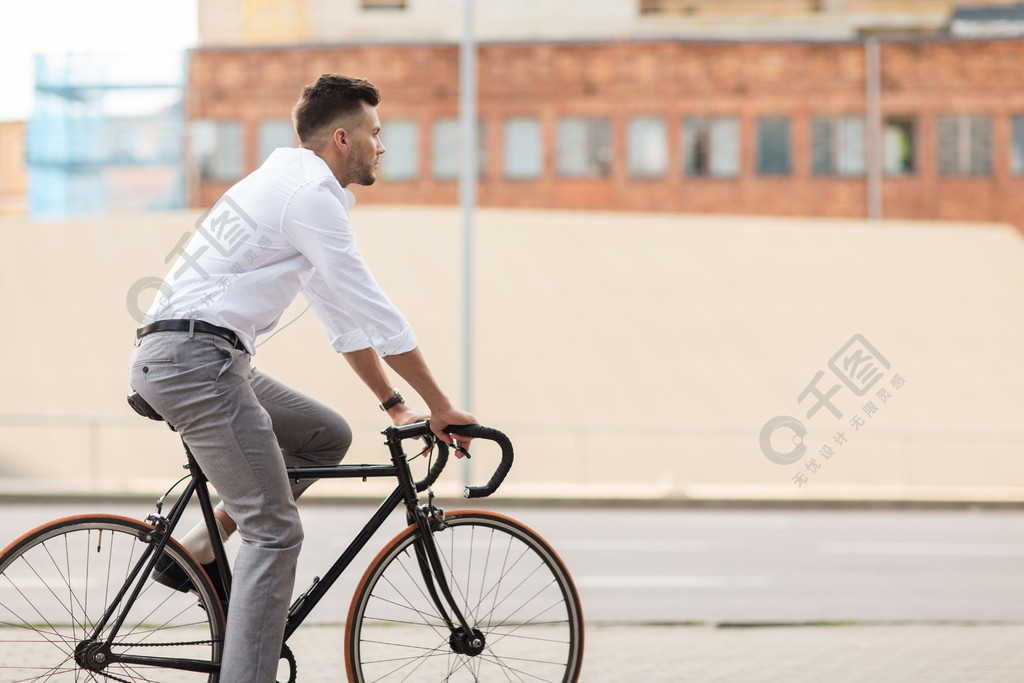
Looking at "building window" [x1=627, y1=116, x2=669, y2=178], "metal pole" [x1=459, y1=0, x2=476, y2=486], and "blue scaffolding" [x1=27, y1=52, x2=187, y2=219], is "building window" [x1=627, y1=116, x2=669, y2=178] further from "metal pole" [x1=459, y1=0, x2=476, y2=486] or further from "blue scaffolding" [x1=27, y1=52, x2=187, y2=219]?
"metal pole" [x1=459, y1=0, x2=476, y2=486]

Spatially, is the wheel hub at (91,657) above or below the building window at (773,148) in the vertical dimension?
below

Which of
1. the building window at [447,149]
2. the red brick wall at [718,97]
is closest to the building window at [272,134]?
the red brick wall at [718,97]

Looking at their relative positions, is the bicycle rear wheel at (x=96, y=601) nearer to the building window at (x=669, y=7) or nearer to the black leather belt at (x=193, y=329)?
the black leather belt at (x=193, y=329)

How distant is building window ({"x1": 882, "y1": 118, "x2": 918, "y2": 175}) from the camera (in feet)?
110

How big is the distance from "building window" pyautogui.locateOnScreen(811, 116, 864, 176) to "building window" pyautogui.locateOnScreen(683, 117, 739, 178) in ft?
6.96

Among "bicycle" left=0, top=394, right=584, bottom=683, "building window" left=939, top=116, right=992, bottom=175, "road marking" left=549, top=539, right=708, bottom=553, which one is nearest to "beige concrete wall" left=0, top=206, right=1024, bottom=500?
"building window" left=939, top=116, right=992, bottom=175

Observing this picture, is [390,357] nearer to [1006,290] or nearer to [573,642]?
[573,642]

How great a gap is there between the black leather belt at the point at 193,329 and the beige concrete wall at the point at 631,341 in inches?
513

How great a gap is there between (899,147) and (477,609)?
32402 mm

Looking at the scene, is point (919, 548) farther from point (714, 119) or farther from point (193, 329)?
point (714, 119)

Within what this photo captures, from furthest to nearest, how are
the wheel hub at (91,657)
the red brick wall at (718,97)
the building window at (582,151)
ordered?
1. the building window at (582,151)
2. the red brick wall at (718,97)
3. the wheel hub at (91,657)

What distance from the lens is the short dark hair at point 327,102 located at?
3371mm

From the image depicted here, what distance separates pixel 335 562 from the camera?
136 inches

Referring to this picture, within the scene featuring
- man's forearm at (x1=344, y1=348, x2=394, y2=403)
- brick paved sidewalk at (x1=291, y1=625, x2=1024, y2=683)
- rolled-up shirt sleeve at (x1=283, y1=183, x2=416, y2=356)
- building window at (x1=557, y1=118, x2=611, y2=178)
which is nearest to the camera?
rolled-up shirt sleeve at (x1=283, y1=183, x2=416, y2=356)
